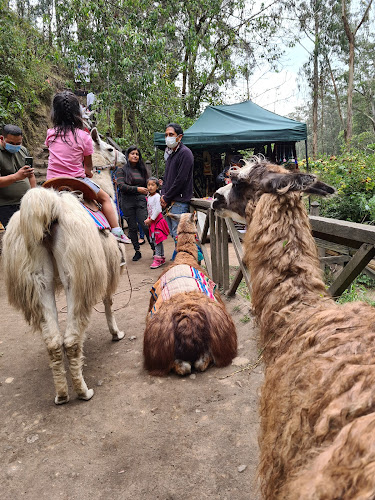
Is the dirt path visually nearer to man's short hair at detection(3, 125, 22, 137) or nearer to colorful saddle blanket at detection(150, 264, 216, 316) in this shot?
colorful saddle blanket at detection(150, 264, 216, 316)

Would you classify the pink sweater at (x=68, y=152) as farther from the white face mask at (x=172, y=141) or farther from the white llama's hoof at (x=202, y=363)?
the white llama's hoof at (x=202, y=363)

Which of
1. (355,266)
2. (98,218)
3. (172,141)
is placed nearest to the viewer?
(355,266)

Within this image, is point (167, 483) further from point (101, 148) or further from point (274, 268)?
point (101, 148)

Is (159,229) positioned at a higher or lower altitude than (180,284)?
higher

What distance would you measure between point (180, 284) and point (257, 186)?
1747mm

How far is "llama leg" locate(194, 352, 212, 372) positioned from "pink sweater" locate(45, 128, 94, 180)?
7.03 ft

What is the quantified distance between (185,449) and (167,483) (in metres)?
0.26

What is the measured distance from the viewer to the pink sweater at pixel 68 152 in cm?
318

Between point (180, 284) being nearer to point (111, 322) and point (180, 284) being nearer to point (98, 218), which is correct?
point (111, 322)

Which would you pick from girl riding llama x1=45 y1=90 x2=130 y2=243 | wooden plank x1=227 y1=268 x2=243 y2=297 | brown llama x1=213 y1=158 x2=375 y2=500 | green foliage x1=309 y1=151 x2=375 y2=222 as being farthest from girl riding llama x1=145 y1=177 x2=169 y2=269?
brown llama x1=213 y1=158 x2=375 y2=500

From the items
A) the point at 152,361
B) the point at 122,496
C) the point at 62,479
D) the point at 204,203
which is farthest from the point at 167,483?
the point at 204,203

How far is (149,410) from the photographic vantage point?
2.44m

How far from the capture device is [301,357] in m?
1.14

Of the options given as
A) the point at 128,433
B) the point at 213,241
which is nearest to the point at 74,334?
the point at 128,433
